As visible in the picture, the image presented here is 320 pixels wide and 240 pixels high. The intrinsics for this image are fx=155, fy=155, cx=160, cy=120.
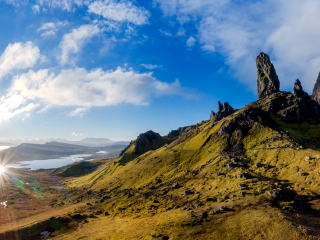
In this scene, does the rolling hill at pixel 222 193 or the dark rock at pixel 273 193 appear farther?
the dark rock at pixel 273 193

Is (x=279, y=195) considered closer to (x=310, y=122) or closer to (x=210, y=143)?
(x=210, y=143)

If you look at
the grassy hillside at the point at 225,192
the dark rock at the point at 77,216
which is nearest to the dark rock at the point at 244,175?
the grassy hillside at the point at 225,192

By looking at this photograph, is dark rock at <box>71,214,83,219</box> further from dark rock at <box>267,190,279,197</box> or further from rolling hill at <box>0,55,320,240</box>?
dark rock at <box>267,190,279,197</box>

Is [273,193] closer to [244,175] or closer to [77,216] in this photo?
[244,175]

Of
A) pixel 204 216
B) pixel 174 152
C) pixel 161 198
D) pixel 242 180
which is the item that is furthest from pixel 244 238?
pixel 174 152

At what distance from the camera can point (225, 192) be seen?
91.6 meters

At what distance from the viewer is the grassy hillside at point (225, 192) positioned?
59.0 meters

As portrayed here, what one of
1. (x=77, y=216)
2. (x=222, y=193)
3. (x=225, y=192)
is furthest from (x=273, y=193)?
(x=77, y=216)

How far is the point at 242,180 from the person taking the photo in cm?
9931

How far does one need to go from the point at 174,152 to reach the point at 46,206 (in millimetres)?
143720

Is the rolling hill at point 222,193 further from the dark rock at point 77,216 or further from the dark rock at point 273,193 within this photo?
the dark rock at point 273,193

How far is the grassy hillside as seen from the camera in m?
59.0

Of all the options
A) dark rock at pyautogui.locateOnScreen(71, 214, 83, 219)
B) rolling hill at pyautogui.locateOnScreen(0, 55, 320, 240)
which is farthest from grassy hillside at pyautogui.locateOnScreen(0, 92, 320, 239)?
dark rock at pyautogui.locateOnScreen(71, 214, 83, 219)

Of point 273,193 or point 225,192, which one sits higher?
point 273,193
